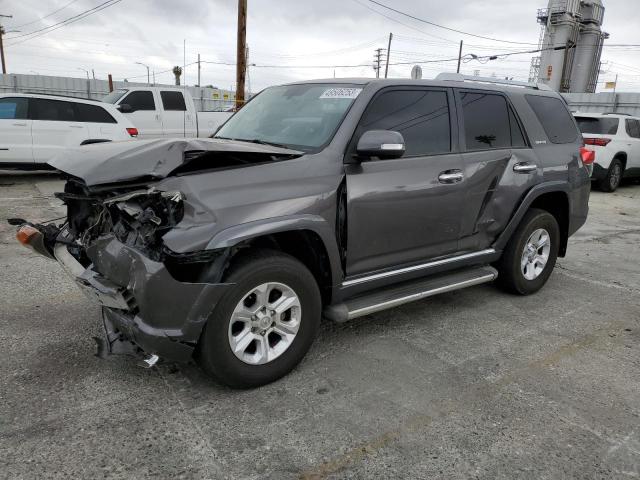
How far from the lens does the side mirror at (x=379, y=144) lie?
127 inches

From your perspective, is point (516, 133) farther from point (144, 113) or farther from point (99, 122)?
point (144, 113)

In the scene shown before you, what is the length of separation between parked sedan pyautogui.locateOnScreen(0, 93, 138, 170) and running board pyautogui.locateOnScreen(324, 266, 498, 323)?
778 cm

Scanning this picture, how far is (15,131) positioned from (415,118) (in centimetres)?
931

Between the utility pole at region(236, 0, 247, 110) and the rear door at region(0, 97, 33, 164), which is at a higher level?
the utility pole at region(236, 0, 247, 110)

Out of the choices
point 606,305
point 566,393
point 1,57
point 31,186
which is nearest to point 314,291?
point 566,393

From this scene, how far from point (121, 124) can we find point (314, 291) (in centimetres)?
968

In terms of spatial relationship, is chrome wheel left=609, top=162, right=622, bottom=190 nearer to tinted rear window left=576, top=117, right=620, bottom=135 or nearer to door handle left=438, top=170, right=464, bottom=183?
tinted rear window left=576, top=117, right=620, bottom=135

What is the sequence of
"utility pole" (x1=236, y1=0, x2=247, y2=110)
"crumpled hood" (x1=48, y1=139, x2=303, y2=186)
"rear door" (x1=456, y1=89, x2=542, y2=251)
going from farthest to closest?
"utility pole" (x1=236, y1=0, x2=247, y2=110), "rear door" (x1=456, y1=89, x2=542, y2=251), "crumpled hood" (x1=48, y1=139, x2=303, y2=186)

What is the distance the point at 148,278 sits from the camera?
2.62 meters

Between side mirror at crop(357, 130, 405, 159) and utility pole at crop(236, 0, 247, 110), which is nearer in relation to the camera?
side mirror at crop(357, 130, 405, 159)

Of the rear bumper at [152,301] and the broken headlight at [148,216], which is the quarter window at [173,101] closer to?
the broken headlight at [148,216]

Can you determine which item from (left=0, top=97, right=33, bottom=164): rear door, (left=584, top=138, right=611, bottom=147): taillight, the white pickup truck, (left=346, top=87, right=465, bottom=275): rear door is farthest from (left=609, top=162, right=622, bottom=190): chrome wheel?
(left=0, top=97, right=33, bottom=164): rear door

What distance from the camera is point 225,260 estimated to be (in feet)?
9.23

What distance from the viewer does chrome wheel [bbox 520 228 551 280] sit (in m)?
4.83
